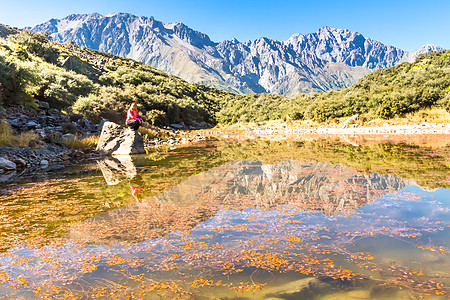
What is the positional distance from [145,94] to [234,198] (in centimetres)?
6259

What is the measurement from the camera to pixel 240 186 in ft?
36.9

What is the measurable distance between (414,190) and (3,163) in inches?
812

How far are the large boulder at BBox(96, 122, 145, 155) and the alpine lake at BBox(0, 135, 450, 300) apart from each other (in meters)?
13.1

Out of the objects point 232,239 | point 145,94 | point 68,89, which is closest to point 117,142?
point 232,239

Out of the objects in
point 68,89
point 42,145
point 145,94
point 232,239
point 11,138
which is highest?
point 145,94

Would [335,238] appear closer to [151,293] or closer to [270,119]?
[151,293]

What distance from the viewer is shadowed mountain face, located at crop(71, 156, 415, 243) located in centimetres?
701

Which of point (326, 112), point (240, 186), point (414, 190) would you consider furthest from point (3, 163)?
point (326, 112)

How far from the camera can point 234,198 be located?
9.51 meters

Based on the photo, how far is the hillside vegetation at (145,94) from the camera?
3064 cm

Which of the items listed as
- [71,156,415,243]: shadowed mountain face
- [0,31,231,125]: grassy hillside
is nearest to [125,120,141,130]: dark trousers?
[0,31,231,125]: grassy hillside

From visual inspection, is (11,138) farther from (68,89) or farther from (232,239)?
(68,89)

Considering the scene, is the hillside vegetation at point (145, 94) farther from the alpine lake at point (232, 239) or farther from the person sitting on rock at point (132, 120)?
the alpine lake at point (232, 239)

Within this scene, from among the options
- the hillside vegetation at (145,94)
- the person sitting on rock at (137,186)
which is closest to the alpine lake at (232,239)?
the person sitting on rock at (137,186)
